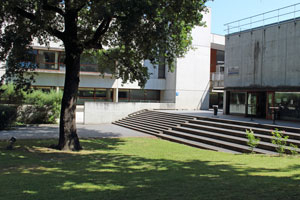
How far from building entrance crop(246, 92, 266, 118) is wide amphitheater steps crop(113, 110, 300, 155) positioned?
4.73 m

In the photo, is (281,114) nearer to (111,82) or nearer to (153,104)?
(153,104)

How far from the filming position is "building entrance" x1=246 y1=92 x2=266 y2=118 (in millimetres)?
21203

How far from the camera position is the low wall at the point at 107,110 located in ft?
84.4

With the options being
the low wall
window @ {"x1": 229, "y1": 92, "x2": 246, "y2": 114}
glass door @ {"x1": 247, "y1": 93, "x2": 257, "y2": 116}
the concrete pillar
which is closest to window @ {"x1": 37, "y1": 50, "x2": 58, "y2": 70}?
the concrete pillar

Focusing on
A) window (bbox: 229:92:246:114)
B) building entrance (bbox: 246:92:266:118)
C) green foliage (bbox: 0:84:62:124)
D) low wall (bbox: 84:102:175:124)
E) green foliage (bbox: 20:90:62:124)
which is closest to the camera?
building entrance (bbox: 246:92:266:118)

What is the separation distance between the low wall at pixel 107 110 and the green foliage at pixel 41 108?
287 cm

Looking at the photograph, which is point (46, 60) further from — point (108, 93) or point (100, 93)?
point (108, 93)

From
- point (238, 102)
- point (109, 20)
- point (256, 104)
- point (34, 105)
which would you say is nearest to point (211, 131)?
point (256, 104)

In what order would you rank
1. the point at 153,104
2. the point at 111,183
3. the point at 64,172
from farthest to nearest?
the point at 153,104 < the point at 64,172 < the point at 111,183

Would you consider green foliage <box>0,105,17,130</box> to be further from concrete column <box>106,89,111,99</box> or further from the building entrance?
the building entrance

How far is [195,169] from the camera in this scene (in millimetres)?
7785

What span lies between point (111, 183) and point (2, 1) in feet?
25.9

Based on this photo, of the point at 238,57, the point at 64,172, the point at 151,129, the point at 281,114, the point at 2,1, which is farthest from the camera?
the point at 238,57

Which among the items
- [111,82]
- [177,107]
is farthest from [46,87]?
[177,107]
